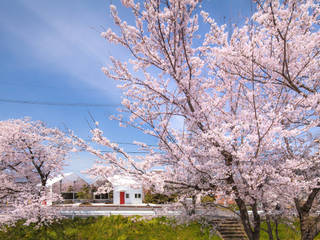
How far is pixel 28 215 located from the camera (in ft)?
Answer: 34.2

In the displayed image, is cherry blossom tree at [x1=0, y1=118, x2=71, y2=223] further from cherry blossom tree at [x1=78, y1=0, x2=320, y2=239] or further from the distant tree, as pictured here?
the distant tree

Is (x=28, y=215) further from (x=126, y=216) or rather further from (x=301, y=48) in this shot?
(x=301, y=48)

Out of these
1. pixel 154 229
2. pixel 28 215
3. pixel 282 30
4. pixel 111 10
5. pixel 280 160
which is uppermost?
pixel 111 10

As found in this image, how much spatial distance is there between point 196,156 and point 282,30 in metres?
2.55

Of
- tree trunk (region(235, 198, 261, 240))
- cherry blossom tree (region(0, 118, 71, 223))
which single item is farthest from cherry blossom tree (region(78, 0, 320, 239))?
cherry blossom tree (region(0, 118, 71, 223))

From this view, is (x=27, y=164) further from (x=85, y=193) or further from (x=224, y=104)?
(x=85, y=193)

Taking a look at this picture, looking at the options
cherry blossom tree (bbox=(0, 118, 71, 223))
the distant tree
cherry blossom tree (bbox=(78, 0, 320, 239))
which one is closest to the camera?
cherry blossom tree (bbox=(78, 0, 320, 239))

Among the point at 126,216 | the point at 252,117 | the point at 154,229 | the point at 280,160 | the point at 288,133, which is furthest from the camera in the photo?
the point at 126,216

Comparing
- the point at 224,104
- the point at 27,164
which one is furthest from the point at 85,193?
the point at 224,104

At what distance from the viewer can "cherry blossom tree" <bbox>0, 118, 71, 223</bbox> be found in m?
10.3

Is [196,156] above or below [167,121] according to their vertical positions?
below

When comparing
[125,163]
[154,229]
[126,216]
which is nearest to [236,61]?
[125,163]

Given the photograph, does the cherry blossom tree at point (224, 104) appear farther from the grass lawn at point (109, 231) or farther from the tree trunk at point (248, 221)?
the grass lawn at point (109, 231)

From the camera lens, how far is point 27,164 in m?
11.5
